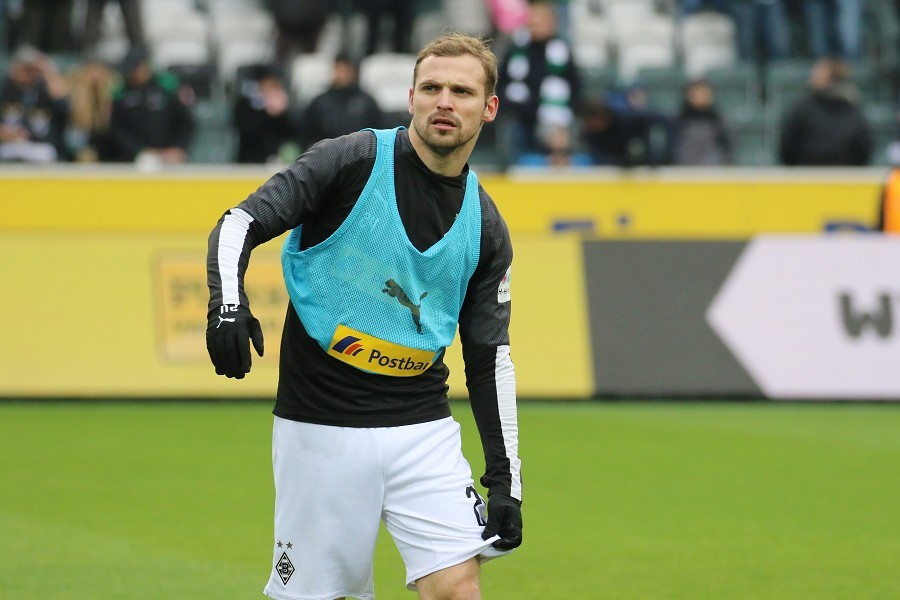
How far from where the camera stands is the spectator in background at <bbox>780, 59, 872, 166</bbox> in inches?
642

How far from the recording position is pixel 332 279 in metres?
4.73

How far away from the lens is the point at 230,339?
13.8 feet

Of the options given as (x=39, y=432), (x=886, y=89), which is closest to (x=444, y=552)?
(x=39, y=432)

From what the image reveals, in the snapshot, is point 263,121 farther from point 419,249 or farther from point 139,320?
point 419,249

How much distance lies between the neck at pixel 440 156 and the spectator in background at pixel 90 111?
40.4 feet

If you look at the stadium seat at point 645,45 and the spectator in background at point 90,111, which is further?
the stadium seat at point 645,45

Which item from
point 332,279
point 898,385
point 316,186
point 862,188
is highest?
point 316,186

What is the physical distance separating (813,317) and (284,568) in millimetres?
8705

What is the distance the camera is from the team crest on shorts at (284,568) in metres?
4.77

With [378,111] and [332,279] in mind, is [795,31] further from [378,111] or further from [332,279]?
[332,279]

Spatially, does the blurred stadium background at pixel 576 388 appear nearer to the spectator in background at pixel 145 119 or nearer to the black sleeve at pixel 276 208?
the spectator in background at pixel 145 119

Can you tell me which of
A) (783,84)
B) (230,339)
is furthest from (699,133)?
(230,339)

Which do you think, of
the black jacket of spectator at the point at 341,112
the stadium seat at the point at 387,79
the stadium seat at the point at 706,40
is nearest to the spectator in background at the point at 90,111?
the black jacket of spectator at the point at 341,112

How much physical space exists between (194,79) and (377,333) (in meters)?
14.9
